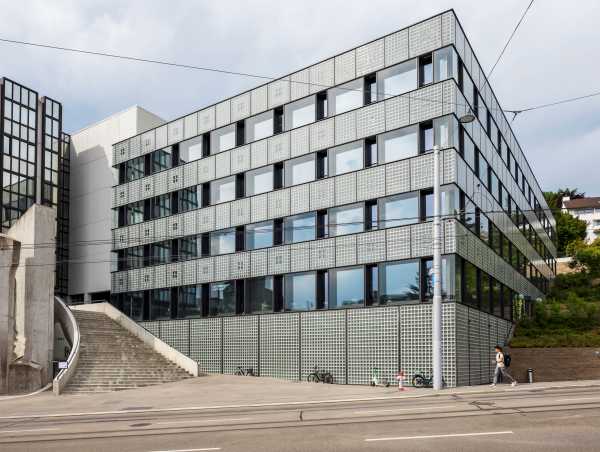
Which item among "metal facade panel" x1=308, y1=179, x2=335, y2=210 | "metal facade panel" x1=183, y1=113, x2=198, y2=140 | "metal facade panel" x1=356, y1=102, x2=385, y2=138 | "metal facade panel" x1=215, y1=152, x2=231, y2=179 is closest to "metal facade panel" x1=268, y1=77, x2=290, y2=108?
"metal facade panel" x1=215, y1=152, x2=231, y2=179

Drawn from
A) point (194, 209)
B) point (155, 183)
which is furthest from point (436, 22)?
point (155, 183)

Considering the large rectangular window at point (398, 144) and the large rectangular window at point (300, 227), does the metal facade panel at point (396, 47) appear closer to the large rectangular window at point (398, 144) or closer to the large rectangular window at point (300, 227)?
the large rectangular window at point (398, 144)

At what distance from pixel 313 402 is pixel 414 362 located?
7.47m

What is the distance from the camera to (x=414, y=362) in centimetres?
2662

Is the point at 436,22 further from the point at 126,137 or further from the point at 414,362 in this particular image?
the point at 126,137

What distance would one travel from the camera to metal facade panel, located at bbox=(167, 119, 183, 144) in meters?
39.2

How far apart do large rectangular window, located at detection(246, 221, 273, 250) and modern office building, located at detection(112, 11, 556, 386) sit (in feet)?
0.43

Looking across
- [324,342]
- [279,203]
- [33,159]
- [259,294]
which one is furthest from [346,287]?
[33,159]

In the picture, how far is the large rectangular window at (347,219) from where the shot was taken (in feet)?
97.9

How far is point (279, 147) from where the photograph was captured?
3362 centimetres

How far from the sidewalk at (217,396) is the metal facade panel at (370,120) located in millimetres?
11501

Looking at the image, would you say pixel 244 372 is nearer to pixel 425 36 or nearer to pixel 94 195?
pixel 425 36

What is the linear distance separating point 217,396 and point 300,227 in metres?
10.5

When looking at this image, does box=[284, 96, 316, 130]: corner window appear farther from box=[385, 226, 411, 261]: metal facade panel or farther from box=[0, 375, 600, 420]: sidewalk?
box=[0, 375, 600, 420]: sidewalk
